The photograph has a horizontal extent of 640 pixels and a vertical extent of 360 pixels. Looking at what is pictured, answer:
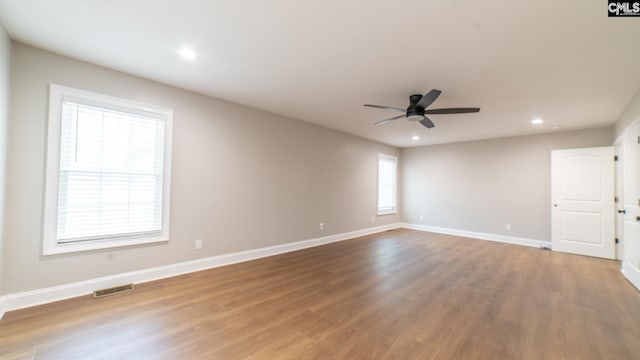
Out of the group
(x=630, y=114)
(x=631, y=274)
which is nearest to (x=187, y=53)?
(x=630, y=114)

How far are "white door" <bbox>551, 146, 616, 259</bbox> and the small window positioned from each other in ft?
11.7

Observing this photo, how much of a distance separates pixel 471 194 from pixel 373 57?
18.1 feet

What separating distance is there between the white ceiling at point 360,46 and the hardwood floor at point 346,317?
8.35 ft

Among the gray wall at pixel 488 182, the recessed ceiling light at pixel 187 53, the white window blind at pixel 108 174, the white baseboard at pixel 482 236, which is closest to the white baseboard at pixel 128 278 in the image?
the white window blind at pixel 108 174

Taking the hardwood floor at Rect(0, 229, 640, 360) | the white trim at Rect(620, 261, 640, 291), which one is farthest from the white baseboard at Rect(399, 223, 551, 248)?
the white trim at Rect(620, 261, 640, 291)

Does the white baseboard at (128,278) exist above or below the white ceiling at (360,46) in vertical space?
below

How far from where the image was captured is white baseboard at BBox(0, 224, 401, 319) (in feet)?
8.16

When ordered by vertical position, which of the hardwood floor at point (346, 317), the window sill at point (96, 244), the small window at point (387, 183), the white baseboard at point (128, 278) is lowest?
the hardwood floor at point (346, 317)

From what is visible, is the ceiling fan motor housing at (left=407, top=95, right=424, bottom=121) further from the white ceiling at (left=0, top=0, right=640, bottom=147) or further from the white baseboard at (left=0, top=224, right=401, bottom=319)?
the white baseboard at (left=0, top=224, right=401, bottom=319)

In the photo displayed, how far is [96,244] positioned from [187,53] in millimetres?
2357

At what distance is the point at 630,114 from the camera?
369 centimetres

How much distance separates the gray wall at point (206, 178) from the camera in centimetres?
254

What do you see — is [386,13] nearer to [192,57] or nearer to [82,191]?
[192,57]

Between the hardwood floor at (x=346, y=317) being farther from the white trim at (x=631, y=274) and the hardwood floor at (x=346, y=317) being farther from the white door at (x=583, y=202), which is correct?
the white door at (x=583, y=202)
